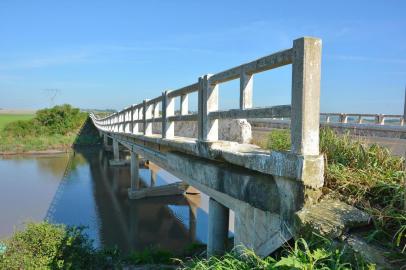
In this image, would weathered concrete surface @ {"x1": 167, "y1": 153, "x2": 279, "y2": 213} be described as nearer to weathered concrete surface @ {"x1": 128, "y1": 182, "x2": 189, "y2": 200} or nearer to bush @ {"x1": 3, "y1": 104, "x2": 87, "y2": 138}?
weathered concrete surface @ {"x1": 128, "y1": 182, "x2": 189, "y2": 200}

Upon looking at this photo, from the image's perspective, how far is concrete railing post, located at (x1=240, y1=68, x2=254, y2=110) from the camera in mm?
4965

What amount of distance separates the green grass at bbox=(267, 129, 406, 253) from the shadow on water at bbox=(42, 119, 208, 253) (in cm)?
690

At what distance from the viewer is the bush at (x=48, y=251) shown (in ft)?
26.3

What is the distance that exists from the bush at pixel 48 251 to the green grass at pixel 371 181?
538cm

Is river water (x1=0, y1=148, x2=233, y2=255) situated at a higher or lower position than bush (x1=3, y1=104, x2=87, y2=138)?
lower

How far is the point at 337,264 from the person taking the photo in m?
3.05

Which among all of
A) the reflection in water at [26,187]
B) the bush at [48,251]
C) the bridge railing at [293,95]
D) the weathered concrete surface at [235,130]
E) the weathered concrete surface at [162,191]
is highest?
the bridge railing at [293,95]

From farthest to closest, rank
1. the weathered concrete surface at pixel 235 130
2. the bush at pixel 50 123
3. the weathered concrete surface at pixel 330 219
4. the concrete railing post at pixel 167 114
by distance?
the bush at pixel 50 123, the concrete railing post at pixel 167 114, the weathered concrete surface at pixel 235 130, the weathered concrete surface at pixel 330 219

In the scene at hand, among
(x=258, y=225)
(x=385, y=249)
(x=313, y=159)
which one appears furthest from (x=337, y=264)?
(x=258, y=225)

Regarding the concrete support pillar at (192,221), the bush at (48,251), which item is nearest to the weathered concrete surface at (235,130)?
the bush at (48,251)

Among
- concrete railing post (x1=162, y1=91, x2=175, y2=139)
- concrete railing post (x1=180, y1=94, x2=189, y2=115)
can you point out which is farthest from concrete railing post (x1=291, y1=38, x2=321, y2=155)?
concrete railing post (x1=162, y1=91, x2=175, y2=139)

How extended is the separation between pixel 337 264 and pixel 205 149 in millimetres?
3333

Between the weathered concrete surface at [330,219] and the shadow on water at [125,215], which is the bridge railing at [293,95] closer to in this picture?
the weathered concrete surface at [330,219]

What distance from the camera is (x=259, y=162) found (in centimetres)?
458
